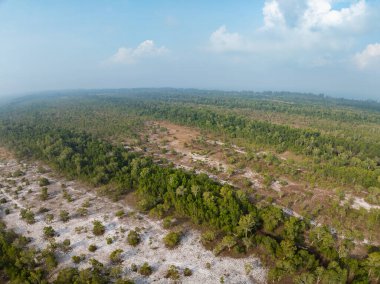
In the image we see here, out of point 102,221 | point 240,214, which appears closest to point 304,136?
point 240,214

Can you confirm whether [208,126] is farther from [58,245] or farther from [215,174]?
[58,245]

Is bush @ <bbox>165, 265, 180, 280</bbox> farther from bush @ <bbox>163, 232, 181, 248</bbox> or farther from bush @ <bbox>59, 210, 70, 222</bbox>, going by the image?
bush @ <bbox>59, 210, 70, 222</bbox>

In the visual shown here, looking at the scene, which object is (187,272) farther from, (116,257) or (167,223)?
(116,257)

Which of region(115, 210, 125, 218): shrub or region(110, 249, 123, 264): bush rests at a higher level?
region(115, 210, 125, 218): shrub

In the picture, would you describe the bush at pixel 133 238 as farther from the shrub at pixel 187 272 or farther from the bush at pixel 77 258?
the shrub at pixel 187 272

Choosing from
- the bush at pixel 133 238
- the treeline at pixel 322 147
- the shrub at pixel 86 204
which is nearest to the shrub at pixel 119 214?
the bush at pixel 133 238

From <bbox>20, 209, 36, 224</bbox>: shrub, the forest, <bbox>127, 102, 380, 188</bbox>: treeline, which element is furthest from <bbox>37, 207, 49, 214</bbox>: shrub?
<bbox>127, 102, 380, 188</bbox>: treeline
